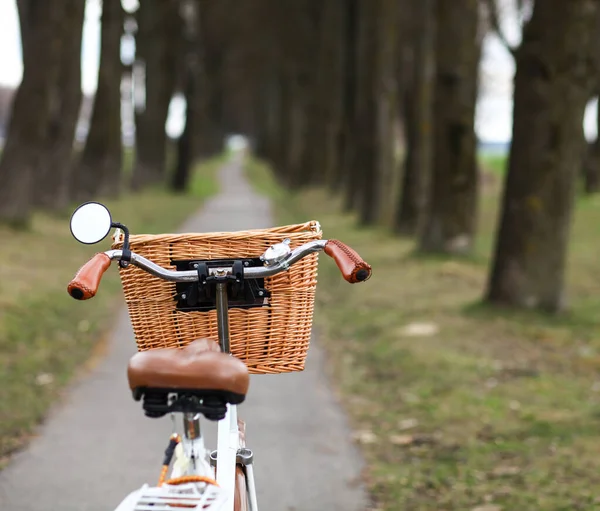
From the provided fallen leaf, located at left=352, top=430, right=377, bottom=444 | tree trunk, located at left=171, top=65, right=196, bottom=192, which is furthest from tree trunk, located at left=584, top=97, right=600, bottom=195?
fallen leaf, located at left=352, top=430, right=377, bottom=444

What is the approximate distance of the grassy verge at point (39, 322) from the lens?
23.9 feet

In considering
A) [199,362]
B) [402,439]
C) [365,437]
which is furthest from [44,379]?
[199,362]

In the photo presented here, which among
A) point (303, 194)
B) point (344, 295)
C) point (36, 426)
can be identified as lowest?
point (303, 194)

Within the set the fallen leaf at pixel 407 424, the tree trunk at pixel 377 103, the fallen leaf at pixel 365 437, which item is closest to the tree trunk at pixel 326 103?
the tree trunk at pixel 377 103

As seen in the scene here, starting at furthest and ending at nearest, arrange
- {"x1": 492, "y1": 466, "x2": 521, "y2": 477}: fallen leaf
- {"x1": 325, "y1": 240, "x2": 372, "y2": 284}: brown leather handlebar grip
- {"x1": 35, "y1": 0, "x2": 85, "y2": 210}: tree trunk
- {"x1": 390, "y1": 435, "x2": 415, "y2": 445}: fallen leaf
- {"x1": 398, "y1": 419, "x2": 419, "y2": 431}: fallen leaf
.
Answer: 1. {"x1": 35, "y1": 0, "x2": 85, "y2": 210}: tree trunk
2. {"x1": 398, "y1": 419, "x2": 419, "y2": 431}: fallen leaf
3. {"x1": 390, "y1": 435, "x2": 415, "y2": 445}: fallen leaf
4. {"x1": 492, "y1": 466, "x2": 521, "y2": 477}: fallen leaf
5. {"x1": 325, "y1": 240, "x2": 372, "y2": 284}: brown leather handlebar grip

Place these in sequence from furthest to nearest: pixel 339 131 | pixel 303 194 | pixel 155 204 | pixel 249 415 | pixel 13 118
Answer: pixel 303 194, pixel 339 131, pixel 155 204, pixel 13 118, pixel 249 415

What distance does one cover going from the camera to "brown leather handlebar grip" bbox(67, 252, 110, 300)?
2990mm

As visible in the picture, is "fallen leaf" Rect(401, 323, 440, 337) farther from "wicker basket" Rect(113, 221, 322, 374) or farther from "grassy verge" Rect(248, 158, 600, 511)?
"wicker basket" Rect(113, 221, 322, 374)

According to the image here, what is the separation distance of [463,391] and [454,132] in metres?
8.52

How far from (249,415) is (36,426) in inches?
58.4

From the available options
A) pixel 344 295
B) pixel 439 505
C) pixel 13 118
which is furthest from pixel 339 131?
pixel 439 505

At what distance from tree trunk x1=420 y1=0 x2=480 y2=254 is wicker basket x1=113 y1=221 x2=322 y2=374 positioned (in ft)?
40.7

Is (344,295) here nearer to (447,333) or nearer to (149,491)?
(447,333)

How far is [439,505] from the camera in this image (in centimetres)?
533
